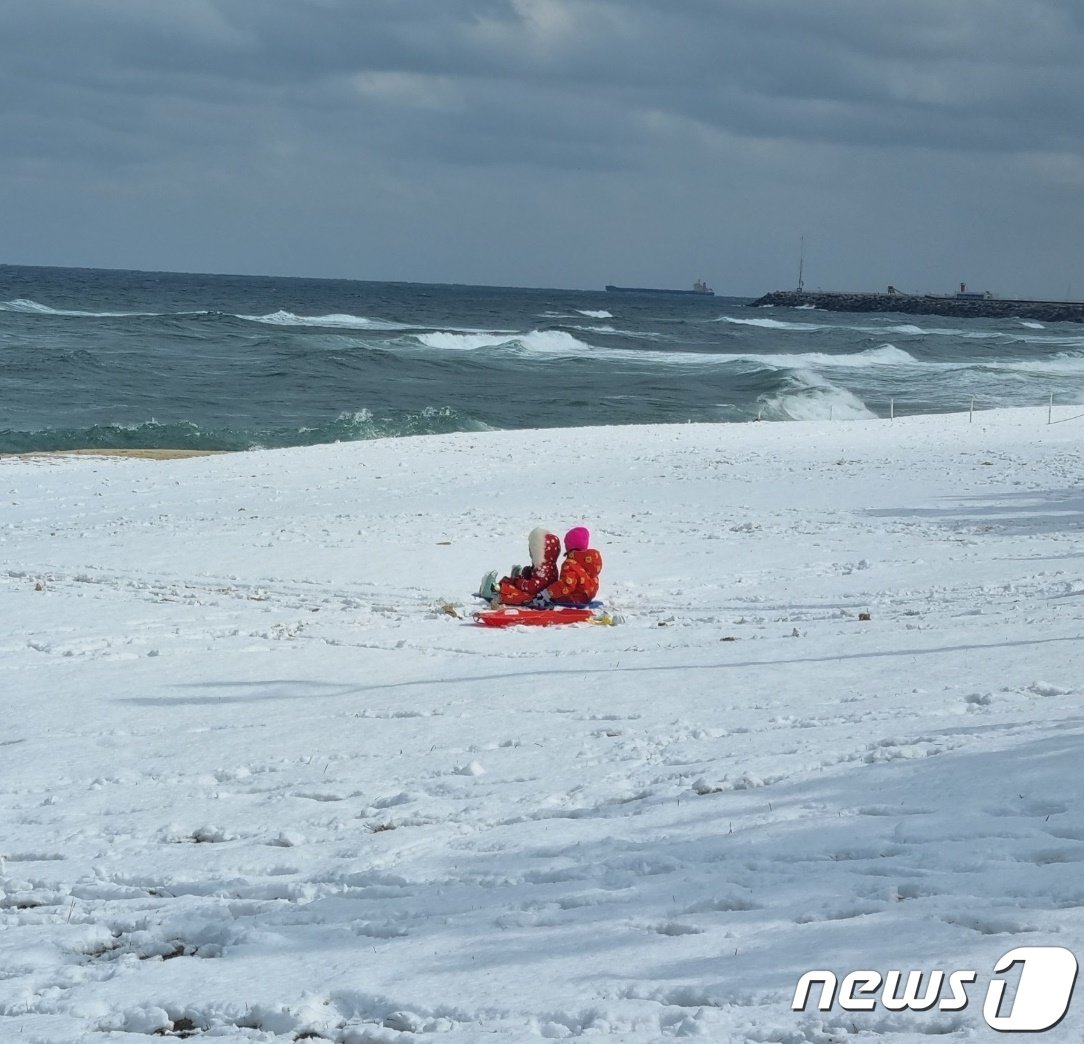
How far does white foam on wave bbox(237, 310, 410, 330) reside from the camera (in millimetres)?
72750

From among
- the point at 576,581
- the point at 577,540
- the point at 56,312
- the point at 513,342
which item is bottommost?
the point at 576,581

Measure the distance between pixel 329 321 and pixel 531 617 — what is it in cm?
7122

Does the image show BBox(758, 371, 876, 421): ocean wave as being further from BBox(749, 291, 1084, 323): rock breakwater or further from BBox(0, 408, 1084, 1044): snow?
BBox(749, 291, 1084, 323): rock breakwater

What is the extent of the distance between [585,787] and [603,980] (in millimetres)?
1861

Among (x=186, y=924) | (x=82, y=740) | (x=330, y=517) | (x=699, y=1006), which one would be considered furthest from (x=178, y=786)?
(x=330, y=517)

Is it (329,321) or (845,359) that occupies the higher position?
(329,321)

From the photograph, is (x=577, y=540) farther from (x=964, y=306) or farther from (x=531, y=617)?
(x=964, y=306)

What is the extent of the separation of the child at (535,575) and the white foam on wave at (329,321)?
2409 inches

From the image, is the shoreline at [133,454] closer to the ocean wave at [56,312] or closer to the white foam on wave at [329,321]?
the white foam on wave at [329,321]

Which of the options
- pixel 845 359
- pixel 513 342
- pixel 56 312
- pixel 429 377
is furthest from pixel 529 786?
pixel 56 312

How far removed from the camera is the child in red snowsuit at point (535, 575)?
33.8 feet

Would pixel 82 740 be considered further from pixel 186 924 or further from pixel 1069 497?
pixel 1069 497

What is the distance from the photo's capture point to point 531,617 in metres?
9.95

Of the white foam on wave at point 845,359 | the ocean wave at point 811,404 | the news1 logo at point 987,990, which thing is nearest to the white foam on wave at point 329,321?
the white foam on wave at point 845,359
